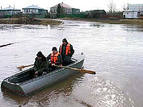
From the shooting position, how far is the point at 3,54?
16.0 m

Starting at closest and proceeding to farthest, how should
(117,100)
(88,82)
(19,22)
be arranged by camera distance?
(117,100) → (88,82) → (19,22)

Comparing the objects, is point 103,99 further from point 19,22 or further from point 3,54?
point 19,22

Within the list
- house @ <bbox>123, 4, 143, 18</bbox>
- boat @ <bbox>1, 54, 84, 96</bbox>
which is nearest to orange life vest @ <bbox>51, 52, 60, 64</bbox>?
boat @ <bbox>1, 54, 84, 96</bbox>

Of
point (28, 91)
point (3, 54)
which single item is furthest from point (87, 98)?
point (3, 54)

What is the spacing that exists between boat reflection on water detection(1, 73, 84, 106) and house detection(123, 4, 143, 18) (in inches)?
2748

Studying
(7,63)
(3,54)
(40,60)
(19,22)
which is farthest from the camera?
(19,22)

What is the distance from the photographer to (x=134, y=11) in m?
76.6

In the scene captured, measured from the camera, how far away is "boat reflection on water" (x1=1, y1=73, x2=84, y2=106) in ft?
26.3

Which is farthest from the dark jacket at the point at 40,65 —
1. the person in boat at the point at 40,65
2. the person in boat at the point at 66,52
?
the person in boat at the point at 66,52

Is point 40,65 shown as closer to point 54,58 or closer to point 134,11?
point 54,58

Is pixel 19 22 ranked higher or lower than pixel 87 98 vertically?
higher

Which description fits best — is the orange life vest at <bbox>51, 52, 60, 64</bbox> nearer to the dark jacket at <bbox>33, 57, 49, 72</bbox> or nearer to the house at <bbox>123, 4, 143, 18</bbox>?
the dark jacket at <bbox>33, 57, 49, 72</bbox>

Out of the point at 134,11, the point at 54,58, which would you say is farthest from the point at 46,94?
the point at 134,11

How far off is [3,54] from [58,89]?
26.1 ft
